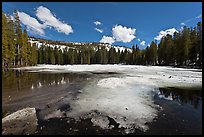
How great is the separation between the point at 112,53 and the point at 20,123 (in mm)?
109098

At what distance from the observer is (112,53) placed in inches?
4481

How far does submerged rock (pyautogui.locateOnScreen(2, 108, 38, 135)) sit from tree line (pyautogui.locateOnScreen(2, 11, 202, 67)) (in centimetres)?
3241

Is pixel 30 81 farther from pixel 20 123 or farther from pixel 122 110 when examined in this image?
pixel 122 110

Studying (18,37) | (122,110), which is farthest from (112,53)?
(122,110)

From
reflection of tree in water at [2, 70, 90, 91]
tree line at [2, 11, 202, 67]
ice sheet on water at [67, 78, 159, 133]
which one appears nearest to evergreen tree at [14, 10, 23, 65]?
tree line at [2, 11, 202, 67]

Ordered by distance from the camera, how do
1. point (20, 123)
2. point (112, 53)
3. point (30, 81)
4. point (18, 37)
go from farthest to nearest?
point (112, 53)
point (18, 37)
point (30, 81)
point (20, 123)

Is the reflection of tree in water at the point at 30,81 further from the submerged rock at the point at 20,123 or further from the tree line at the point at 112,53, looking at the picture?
the tree line at the point at 112,53

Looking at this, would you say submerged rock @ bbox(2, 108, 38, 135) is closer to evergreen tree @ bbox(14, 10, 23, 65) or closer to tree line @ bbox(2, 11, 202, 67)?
tree line @ bbox(2, 11, 202, 67)

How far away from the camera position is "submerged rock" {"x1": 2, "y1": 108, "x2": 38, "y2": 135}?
552cm

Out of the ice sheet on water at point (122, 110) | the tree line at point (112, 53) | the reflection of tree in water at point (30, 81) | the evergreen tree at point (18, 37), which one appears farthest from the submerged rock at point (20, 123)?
the evergreen tree at point (18, 37)

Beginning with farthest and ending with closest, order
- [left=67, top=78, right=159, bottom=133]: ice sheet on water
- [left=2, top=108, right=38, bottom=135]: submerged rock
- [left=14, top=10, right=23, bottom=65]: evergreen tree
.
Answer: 1. [left=14, top=10, right=23, bottom=65]: evergreen tree
2. [left=67, top=78, right=159, bottom=133]: ice sheet on water
3. [left=2, top=108, right=38, bottom=135]: submerged rock

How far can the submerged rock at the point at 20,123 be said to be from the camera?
18.1 feet

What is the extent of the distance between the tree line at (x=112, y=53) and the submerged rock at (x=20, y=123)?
32.4 meters

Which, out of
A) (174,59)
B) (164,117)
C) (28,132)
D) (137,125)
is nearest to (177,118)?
(164,117)
